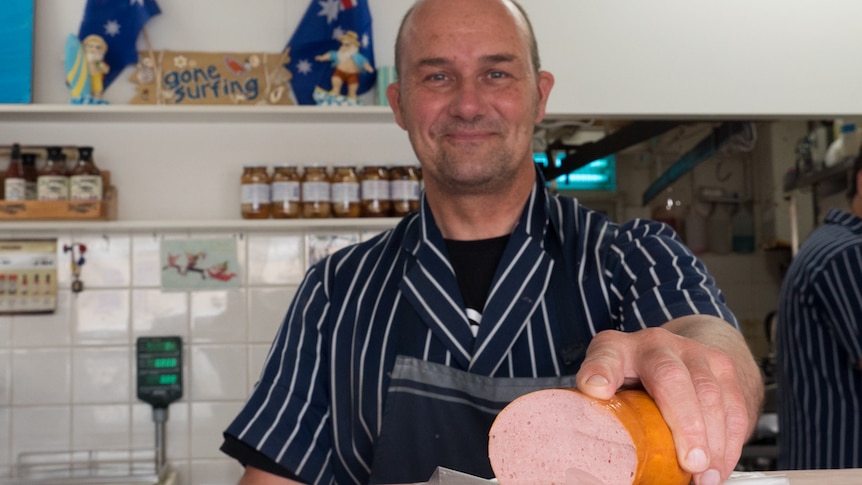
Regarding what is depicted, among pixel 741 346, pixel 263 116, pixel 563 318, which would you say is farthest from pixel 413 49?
pixel 263 116

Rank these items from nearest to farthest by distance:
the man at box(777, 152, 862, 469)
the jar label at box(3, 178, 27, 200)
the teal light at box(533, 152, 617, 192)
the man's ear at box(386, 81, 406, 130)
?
the man's ear at box(386, 81, 406, 130) < the man at box(777, 152, 862, 469) < the jar label at box(3, 178, 27, 200) < the teal light at box(533, 152, 617, 192)

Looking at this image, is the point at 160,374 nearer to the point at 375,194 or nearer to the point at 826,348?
the point at 375,194

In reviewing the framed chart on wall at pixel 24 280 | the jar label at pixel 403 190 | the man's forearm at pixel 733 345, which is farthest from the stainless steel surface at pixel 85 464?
the man's forearm at pixel 733 345

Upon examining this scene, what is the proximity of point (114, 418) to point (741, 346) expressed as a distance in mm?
1985

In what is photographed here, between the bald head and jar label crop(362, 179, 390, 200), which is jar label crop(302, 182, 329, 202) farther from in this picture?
the bald head

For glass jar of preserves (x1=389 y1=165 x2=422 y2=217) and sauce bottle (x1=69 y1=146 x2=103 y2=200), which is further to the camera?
glass jar of preserves (x1=389 y1=165 x2=422 y2=217)

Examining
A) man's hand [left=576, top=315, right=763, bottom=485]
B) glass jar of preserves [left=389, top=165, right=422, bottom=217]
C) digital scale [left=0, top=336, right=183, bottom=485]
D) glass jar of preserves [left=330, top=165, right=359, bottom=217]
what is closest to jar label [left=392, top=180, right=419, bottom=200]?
glass jar of preserves [left=389, top=165, right=422, bottom=217]

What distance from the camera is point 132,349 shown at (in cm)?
237

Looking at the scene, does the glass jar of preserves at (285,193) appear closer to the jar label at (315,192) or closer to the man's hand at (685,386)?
the jar label at (315,192)

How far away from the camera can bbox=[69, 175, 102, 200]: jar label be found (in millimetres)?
2223

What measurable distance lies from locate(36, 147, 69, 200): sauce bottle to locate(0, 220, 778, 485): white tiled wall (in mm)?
181

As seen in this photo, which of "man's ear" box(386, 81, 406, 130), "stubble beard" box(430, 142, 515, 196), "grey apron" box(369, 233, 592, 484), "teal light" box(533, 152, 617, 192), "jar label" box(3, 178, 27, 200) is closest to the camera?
"grey apron" box(369, 233, 592, 484)

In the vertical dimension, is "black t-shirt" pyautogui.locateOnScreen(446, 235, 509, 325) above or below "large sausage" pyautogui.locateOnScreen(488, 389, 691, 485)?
above

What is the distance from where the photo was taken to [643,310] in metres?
0.98
